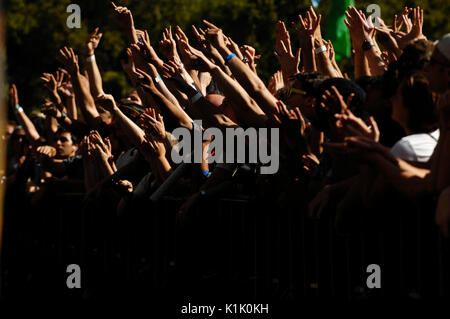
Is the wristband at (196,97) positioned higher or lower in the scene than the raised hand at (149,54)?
lower

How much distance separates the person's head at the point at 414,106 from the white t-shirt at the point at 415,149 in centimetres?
12

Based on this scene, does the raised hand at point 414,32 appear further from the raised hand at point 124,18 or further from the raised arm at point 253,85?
the raised hand at point 124,18

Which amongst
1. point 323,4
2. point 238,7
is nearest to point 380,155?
point 323,4

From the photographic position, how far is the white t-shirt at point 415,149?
4609 mm

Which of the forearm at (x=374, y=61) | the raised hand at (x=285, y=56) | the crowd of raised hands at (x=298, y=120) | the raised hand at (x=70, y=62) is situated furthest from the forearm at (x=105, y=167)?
the forearm at (x=374, y=61)

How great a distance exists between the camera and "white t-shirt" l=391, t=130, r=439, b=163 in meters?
4.61

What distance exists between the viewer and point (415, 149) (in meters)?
4.62

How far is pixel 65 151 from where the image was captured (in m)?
10.7

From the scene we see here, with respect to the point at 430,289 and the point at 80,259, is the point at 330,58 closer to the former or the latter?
the point at 80,259

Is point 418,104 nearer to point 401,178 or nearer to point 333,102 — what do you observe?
point 333,102

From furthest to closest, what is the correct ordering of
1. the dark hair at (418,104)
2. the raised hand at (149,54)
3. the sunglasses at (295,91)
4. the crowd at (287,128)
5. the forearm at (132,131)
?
the raised hand at (149,54), the forearm at (132,131), the sunglasses at (295,91), the dark hair at (418,104), the crowd at (287,128)

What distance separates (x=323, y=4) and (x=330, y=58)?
27215 millimetres

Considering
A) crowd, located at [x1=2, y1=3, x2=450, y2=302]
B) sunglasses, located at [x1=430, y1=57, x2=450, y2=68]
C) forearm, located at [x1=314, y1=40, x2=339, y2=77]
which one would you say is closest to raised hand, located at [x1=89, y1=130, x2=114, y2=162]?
crowd, located at [x1=2, y1=3, x2=450, y2=302]

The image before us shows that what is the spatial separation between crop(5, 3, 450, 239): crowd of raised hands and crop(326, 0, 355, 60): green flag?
2725 mm
